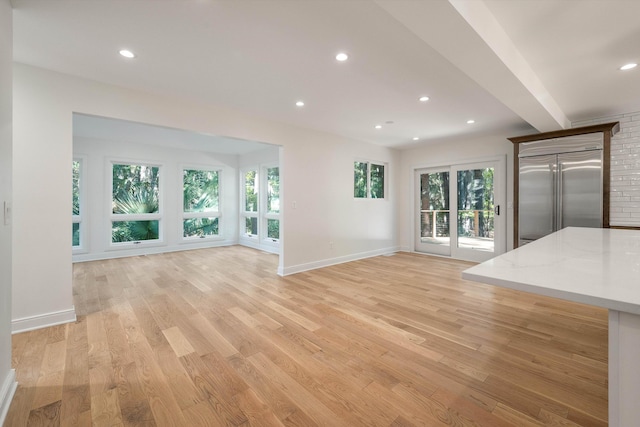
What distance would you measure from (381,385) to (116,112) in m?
3.55

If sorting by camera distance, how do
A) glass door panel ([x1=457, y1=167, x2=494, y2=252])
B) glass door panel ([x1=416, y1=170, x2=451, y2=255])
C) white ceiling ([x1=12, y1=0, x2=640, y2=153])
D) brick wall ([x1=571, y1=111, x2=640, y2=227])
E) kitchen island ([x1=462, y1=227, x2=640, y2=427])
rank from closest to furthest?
kitchen island ([x1=462, y1=227, x2=640, y2=427]) → white ceiling ([x1=12, y1=0, x2=640, y2=153]) → brick wall ([x1=571, y1=111, x2=640, y2=227]) → glass door panel ([x1=457, y1=167, x2=494, y2=252]) → glass door panel ([x1=416, y1=170, x2=451, y2=255])

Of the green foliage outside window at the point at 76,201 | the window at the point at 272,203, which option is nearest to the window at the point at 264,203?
the window at the point at 272,203

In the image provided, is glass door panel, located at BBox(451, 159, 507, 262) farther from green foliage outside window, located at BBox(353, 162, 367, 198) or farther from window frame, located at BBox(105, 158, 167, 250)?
window frame, located at BBox(105, 158, 167, 250)

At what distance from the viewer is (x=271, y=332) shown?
2439mm

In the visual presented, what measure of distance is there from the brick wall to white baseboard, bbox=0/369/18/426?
6.25 m

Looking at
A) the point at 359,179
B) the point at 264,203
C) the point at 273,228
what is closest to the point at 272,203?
the point at 264,203

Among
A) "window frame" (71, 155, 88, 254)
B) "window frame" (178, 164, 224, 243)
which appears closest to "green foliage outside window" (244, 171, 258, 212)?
"window frame" (178, 164, 224, 243)

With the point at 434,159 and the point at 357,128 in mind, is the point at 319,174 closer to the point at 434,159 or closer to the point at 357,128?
the point at 357,128

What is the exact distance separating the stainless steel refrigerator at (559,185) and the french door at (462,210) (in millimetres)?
794

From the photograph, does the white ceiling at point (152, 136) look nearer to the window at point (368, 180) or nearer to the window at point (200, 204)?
the window at point (200, 204)

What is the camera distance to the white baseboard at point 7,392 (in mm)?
1464

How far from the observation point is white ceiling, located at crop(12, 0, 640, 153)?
179cm

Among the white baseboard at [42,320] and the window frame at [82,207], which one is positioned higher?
the window frame at [82,207]

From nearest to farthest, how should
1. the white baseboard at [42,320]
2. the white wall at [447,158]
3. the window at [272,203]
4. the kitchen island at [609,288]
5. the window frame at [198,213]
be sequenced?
the kitchen island at [609,288] < the white baseboard at [42,320] < the white wall at [447,158] < the window at [272,203] < the window frame at [198,213]
